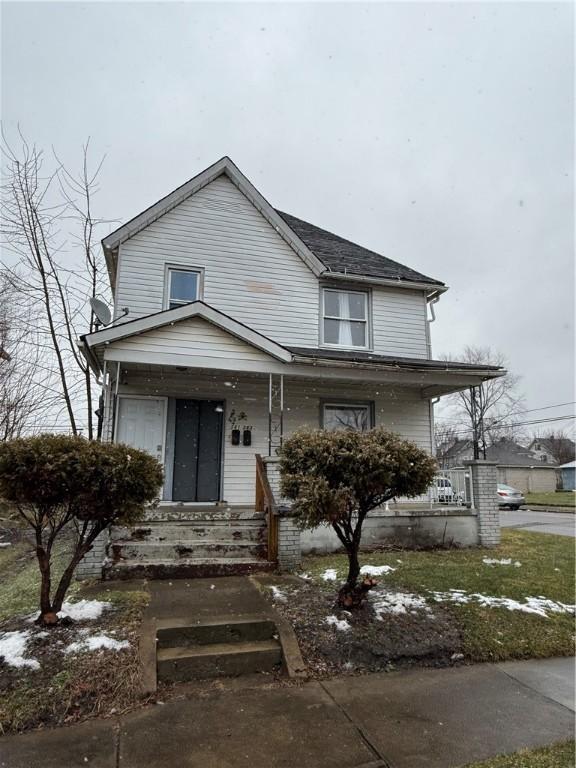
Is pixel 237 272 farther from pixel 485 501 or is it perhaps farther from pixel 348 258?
pixel 485 501

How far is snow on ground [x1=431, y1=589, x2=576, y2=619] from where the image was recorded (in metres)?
5.18

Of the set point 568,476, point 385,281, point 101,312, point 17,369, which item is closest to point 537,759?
point 101,312

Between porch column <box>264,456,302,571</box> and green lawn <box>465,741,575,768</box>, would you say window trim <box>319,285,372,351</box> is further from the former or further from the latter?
green lawn <box>465,741,575,768</box>

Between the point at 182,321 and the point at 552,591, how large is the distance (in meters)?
6.89

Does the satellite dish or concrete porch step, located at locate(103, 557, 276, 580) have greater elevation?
the satellite dish

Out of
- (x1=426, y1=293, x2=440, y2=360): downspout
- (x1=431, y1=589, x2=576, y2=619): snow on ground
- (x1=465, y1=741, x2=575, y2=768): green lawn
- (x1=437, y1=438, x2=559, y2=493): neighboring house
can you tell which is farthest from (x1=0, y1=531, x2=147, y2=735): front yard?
(x1=437, y1=438, x2=559, y2=493): neighboring house

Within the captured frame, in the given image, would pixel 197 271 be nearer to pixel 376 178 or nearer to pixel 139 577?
pixel 139 577

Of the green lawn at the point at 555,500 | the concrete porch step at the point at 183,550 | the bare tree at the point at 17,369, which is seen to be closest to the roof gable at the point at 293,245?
the bare tree at the point at 17,369

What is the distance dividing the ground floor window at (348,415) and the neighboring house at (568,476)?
136 feet

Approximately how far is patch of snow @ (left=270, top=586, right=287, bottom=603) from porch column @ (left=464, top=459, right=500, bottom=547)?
17.0ft

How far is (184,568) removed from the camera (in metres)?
5.95

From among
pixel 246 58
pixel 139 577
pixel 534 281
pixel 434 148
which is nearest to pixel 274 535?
pixel 139 577

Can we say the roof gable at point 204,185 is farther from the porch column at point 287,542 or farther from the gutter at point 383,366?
Answer: the porch column at point 287,542

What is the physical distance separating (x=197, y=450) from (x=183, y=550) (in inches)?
142
